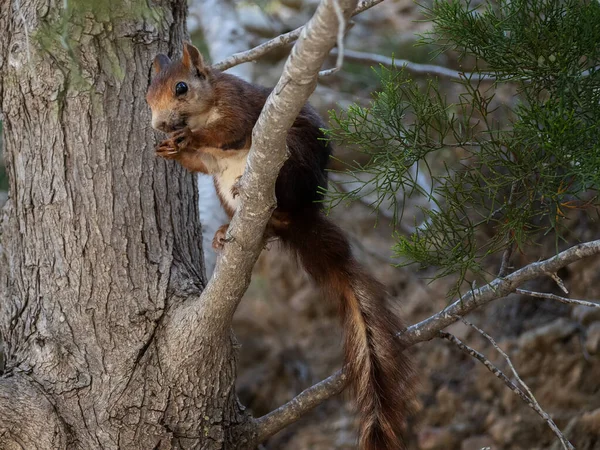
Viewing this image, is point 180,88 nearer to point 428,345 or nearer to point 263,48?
point 263,48

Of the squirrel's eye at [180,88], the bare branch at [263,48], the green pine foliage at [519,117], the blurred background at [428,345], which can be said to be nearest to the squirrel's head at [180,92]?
the squirrel's eye at [180,88]

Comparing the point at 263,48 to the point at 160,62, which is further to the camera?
the point at 263,48

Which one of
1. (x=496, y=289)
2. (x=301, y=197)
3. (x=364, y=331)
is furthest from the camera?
(x=301, y=197)

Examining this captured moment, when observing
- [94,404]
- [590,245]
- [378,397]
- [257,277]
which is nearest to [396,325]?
[378,397]

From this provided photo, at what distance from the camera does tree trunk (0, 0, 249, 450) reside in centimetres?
225

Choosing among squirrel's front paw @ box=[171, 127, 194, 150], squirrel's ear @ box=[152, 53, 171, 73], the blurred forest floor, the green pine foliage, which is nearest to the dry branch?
the green pine foliage

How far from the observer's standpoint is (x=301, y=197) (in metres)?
2.68

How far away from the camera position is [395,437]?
88.4 inches

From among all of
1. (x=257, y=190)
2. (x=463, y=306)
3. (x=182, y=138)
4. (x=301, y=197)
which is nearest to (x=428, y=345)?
(x=301, y=197)

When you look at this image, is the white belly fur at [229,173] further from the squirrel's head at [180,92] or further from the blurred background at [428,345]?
the blurred background at [428,345]

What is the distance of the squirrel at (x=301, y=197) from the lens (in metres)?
2.37

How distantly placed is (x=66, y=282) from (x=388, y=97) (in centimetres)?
116

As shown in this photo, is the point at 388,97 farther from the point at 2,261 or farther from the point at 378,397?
the point at 2,261

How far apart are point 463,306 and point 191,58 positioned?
127cm
